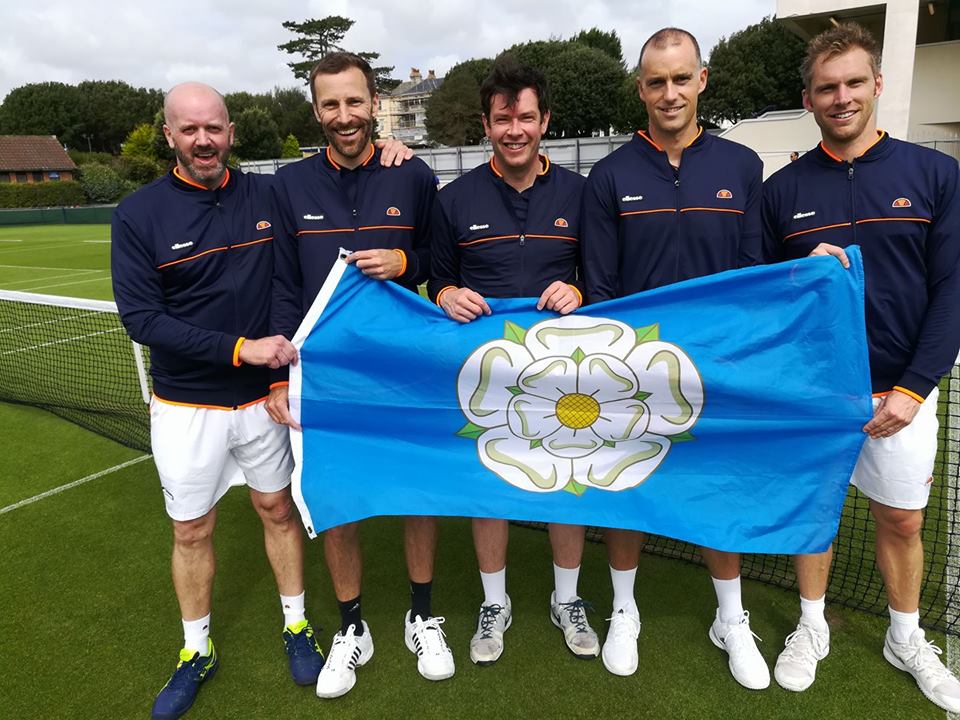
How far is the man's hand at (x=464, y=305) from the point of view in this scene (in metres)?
3.18

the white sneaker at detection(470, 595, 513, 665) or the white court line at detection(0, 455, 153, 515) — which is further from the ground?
the white sneaker at detection(470, 595, 513, 665)

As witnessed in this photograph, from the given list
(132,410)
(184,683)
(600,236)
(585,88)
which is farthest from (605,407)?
(585,88)

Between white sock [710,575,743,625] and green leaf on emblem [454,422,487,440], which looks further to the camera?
white sock [710,575,743,625]

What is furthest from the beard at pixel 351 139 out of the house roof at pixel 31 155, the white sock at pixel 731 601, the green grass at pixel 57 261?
the house roof at pixel 31 155

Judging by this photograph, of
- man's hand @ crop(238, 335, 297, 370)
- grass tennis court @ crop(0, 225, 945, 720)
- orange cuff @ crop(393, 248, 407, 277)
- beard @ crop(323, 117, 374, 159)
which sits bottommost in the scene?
grass tennis court @ crop(0, 225, 945, 720)

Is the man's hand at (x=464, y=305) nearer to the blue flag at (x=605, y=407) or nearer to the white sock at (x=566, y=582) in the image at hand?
the blue flag at (x=605, y=407)

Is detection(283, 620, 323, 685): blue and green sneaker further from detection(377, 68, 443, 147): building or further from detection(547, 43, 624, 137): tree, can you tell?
detection(377, 68, 443, 147): building

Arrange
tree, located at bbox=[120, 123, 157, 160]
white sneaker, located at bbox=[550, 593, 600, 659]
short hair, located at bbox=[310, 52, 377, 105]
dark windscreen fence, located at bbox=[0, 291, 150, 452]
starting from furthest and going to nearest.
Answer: tree, located at bbox=[120, 123, 157, 160]
dark windscreen fence, located at bbox=[0, 291, 150, 452]
white sneaker, located at bbox=[550, 593, 600, 659]
short hair, located at bbox=[310, 52, 377, 105]

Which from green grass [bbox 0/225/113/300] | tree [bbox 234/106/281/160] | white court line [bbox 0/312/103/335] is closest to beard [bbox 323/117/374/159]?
white court line [bbox 0/312/103/335]

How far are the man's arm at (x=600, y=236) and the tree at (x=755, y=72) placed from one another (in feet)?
184

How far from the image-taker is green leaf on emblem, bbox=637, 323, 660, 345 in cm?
315

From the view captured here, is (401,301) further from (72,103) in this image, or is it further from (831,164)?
(72,103)

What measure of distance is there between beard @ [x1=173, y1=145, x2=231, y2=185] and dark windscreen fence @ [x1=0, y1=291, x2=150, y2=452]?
3.06 meters

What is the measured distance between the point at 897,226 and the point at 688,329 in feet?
3.20
